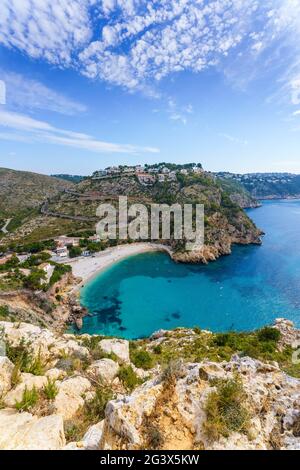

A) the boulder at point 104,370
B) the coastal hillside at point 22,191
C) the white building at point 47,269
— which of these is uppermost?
the coastal hillside at point 22,191

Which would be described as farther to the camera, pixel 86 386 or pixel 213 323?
pixel 213 323

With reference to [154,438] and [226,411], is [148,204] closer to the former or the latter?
[226,411]

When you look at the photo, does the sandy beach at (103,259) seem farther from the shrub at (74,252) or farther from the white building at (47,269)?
the white building at (47,269)

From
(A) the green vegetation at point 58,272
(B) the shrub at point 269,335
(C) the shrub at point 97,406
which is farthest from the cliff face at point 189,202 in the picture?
(C) the shrub at point 97,406

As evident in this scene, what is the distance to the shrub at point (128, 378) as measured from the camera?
8.21m

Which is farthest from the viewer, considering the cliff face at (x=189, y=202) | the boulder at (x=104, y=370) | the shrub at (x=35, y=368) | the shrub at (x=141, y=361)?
the cliff face at (x=189, y=202)

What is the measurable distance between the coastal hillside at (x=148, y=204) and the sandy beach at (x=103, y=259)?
5.70 metres

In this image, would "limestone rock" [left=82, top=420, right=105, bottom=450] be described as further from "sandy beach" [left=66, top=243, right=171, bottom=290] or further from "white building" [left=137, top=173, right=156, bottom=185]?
"white building" [left=137, top=173, right=156, bottom=185]

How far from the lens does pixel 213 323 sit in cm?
2695

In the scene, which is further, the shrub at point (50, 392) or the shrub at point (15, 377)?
the shrub at point (15, 377)

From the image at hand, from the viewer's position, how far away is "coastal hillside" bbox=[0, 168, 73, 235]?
82.4m

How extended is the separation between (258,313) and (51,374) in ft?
89.7
